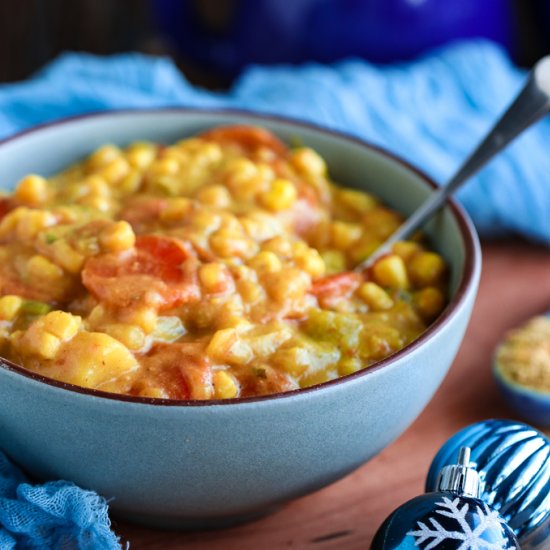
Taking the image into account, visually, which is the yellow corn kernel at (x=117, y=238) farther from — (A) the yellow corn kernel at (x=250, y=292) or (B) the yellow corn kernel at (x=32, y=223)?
(A) the yellow corn kernel at (x=250, y=292)

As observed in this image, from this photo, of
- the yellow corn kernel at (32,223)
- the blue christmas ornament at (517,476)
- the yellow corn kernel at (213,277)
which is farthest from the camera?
the yellow corn kernel at (32,223)

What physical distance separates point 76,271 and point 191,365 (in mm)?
346

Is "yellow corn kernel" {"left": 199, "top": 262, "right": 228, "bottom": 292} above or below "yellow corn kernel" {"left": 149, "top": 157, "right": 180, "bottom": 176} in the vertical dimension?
above

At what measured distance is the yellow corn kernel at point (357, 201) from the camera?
2203 millimetres

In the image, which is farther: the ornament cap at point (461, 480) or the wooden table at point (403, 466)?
the wooden table at point (403, 466)

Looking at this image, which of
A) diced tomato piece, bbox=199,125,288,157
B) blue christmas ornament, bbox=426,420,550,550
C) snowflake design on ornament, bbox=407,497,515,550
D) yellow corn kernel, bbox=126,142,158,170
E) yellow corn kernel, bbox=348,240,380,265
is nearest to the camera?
snowflake design on ornament, bbox=407,497,515,550

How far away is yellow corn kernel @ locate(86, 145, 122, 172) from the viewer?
220 centimetres

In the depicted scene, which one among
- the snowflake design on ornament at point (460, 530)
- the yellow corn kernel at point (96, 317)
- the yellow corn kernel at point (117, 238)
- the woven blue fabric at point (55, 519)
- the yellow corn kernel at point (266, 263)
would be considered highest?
the yellow corn kernel at point (117, 238)

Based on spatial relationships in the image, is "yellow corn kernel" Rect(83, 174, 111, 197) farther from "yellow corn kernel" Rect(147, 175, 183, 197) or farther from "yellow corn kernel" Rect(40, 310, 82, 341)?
"yellow corn kernel" Rect(40, 310, 82, 341)

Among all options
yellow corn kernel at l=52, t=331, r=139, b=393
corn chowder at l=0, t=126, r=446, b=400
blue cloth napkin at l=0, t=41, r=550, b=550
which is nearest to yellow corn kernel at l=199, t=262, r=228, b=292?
corn chowder at l=0, t=126, r=446, b=400

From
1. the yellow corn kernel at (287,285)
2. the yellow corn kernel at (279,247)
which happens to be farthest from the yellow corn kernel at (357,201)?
Result: the yellow corn kernel at (287,285)

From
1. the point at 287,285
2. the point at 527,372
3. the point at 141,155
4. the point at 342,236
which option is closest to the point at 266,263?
the point at 287,285

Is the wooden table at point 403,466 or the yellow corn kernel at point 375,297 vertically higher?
the yellow corn kernel at point 375,297

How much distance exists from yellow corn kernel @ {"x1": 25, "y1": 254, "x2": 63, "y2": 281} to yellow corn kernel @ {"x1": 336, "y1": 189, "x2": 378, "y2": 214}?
773 millimetres
